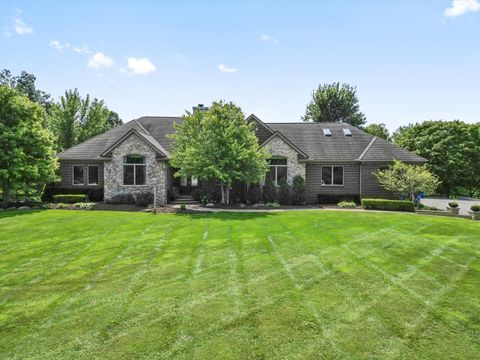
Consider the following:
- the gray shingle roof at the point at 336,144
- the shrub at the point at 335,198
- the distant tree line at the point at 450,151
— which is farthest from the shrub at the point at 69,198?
the distant tree line at the point at 450,151

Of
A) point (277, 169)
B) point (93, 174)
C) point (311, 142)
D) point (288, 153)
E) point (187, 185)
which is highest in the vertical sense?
point (311, 142)

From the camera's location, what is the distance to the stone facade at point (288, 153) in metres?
27.0

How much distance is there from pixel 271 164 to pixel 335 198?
6296 mm

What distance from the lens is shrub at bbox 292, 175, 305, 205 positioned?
85.9 ft

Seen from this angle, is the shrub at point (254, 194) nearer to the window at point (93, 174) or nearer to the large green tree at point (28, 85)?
the window at point (93, 174)

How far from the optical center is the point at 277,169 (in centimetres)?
2731

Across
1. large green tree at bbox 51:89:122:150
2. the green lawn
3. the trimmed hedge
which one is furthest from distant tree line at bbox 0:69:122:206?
the trimmed hedge

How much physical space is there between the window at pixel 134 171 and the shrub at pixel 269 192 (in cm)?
1008

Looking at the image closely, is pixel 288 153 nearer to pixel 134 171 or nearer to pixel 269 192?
pixel 269 192

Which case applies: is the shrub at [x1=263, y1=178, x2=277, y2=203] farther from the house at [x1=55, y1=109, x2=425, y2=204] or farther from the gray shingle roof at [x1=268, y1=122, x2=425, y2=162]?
the gray shingle roof at [x1=268, y1=122, x2=425, y2=162]

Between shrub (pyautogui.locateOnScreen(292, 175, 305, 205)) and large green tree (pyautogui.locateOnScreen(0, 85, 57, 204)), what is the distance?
1896cm

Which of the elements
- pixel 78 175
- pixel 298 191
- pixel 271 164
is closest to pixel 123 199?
pixel 78 175

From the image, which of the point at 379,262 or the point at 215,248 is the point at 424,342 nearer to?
the point at 379,262

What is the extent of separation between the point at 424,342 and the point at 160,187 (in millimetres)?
22460
